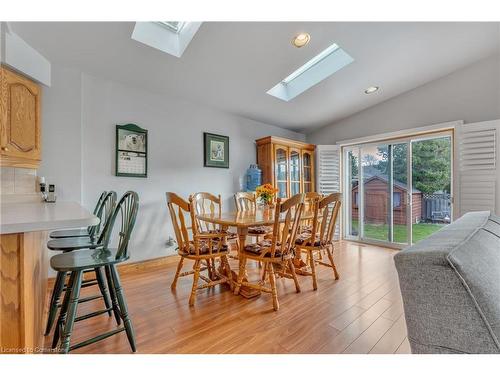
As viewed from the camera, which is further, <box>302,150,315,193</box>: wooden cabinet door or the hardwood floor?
<box>302,150,315,193</box>: wooden cabinet door

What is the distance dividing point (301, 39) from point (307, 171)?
2604 mm

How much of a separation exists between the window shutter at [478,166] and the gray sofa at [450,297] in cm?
329

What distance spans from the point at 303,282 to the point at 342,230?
2.48 metres

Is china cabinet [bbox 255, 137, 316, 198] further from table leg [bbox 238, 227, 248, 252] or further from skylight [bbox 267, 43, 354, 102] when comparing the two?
table leg [bbox 238, 227, 248, 252]

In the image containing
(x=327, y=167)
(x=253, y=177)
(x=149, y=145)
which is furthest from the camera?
(x=327, y=167)

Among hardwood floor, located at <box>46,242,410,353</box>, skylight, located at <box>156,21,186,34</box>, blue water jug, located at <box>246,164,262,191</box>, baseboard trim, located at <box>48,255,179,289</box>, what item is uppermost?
skylight, located at <box>156,21,186,34</box>

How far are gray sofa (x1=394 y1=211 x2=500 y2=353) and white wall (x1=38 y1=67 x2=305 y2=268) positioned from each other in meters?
2.92

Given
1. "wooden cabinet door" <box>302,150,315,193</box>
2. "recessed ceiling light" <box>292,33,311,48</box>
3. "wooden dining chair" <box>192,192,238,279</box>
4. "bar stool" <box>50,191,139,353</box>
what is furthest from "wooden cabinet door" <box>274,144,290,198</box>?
"bar stool" <box>50,191,139,353</box>

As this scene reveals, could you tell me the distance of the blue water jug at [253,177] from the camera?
3.95m

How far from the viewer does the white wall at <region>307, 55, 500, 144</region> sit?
3.09 metres

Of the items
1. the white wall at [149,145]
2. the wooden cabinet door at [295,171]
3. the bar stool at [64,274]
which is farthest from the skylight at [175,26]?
the wooden cabinet door at [295,171]

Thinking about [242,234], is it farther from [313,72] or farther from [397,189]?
[397,189]

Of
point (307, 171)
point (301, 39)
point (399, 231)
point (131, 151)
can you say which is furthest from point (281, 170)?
point (131, 151)

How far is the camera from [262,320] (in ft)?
5.76
